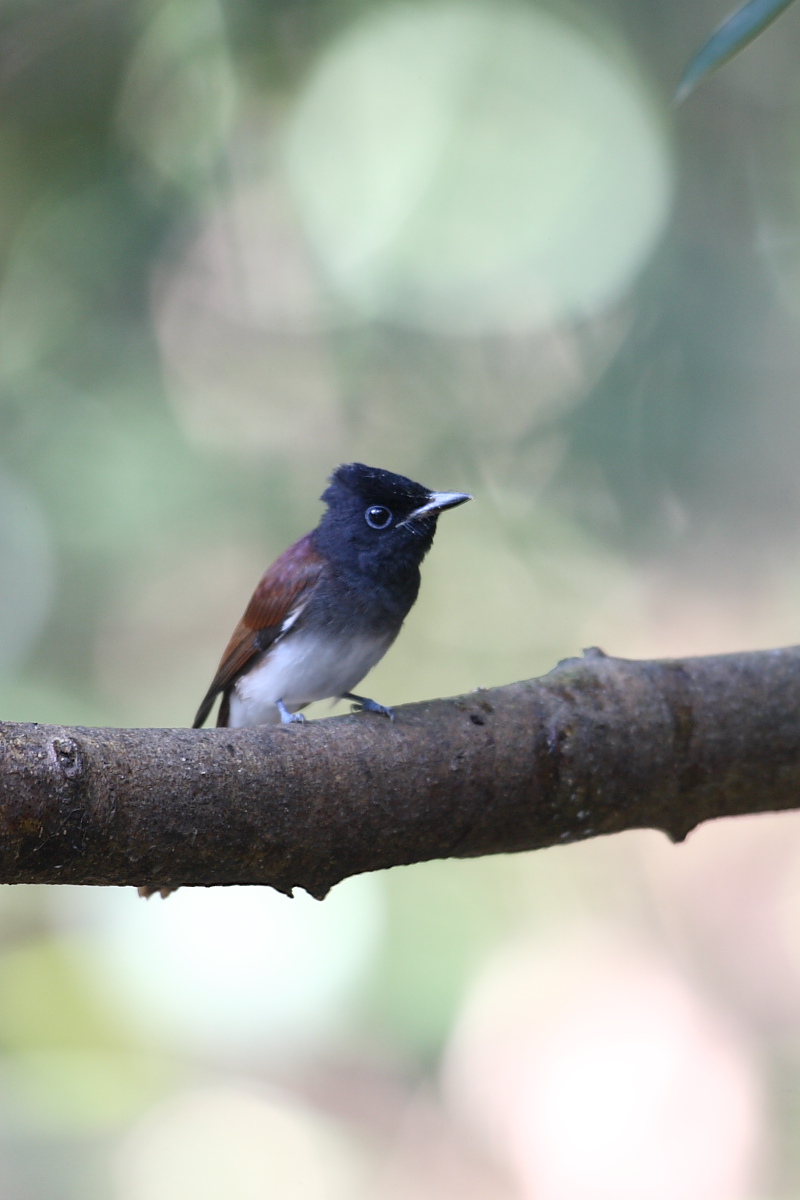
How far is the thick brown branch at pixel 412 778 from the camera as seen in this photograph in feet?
3.90

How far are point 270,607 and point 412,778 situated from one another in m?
0.84

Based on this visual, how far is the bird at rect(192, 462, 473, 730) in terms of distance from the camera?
213 centimetres

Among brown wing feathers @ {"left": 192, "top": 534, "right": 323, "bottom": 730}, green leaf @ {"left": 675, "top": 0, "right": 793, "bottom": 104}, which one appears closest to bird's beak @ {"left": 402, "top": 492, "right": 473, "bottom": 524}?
brown wing feathers @ {"left": 192, "top": 534, "right": 323, "bottom": 730}

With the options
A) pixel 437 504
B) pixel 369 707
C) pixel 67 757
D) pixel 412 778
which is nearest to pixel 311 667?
pixel 369 707

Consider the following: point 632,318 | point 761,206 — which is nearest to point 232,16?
point 632,318

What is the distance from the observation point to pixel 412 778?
57.6 inches

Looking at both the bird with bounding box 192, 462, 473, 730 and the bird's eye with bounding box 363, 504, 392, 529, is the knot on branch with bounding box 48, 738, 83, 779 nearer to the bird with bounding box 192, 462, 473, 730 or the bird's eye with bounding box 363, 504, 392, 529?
the bird with bounding box 192, 462, 473, 730

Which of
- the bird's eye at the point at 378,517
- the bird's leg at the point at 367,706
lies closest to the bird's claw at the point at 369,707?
the bird's leg at the point at 367,706

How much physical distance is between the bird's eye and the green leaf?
1179mm

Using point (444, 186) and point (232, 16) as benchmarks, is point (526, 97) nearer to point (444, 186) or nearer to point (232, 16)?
point (444, 186)

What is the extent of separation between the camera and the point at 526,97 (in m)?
4.21

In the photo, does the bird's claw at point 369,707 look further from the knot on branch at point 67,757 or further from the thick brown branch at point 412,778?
the knot on branch at point 67,757

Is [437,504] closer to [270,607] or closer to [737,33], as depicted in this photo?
[270,607]

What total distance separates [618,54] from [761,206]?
0.80 m
